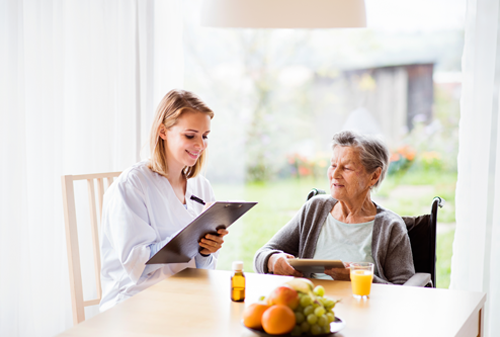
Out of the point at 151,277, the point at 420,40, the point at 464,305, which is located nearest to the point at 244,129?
the point at 420,40

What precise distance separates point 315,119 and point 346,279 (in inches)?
101

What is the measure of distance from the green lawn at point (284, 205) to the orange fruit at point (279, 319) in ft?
7.84

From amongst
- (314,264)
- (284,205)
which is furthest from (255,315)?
(284,205)

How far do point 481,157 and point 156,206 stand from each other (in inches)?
55.5

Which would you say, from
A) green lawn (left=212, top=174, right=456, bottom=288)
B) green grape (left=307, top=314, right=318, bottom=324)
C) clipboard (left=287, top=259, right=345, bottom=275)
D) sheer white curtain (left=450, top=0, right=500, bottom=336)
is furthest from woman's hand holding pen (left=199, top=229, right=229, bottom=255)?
green lawn (left=212, top=174, right=456, bottom=288)

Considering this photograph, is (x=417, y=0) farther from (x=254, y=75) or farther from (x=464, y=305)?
(x=464, y=305)

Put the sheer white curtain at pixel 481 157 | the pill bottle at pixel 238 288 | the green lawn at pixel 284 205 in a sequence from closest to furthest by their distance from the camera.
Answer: the pill bottle at pixel 238 288
the sheer white curtain at pixel 481 157
the green lawn at pixel 284 205

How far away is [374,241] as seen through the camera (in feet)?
6.40

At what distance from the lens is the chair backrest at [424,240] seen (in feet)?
6.37

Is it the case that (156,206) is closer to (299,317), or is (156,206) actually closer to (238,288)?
(238,288)

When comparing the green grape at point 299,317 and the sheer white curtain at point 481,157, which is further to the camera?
the sheer white curtain at point 481,157

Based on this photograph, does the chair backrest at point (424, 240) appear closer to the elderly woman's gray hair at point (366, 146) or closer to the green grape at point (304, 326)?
the elderly woman's gray hair at point (366, 146)

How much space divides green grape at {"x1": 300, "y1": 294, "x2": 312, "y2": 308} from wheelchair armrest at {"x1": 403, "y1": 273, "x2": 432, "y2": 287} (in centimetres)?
82

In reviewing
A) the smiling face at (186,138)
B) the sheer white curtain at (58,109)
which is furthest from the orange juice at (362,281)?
the sheer white curtain at (58,109)
